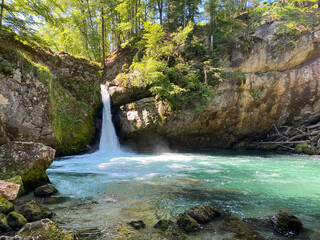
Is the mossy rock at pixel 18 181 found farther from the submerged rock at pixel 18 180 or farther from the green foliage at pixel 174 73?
the green foliage at pixel 174 73

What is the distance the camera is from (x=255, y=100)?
17812 millimetres

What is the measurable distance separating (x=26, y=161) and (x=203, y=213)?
16.7 feet

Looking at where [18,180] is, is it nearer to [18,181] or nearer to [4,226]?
[18,181]

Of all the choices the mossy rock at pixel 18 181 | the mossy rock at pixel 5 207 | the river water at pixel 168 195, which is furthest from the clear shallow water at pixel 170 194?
the mossy rock at pixel 18 181

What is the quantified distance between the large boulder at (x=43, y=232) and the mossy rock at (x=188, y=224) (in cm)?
186

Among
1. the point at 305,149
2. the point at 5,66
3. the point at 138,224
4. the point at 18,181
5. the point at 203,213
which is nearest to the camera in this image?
the point at 138,224

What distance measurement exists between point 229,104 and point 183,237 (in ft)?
48.6

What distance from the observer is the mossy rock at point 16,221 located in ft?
Answer: 12.2

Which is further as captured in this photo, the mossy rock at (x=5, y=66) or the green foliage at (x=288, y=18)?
the green foliage at (x=288, y=18)

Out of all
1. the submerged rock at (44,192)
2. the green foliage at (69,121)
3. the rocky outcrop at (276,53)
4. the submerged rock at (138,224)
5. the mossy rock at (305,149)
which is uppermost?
the rocky outcrop at (276,53)

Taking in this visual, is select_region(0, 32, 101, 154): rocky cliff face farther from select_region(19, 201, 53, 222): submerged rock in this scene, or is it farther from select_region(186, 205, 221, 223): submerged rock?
select_region(186, 205, 221, 223): submerged rock

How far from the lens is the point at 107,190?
643cm

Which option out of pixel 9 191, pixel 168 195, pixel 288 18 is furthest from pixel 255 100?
pixel 9 191

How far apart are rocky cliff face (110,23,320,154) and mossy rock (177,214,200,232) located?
470 inches
